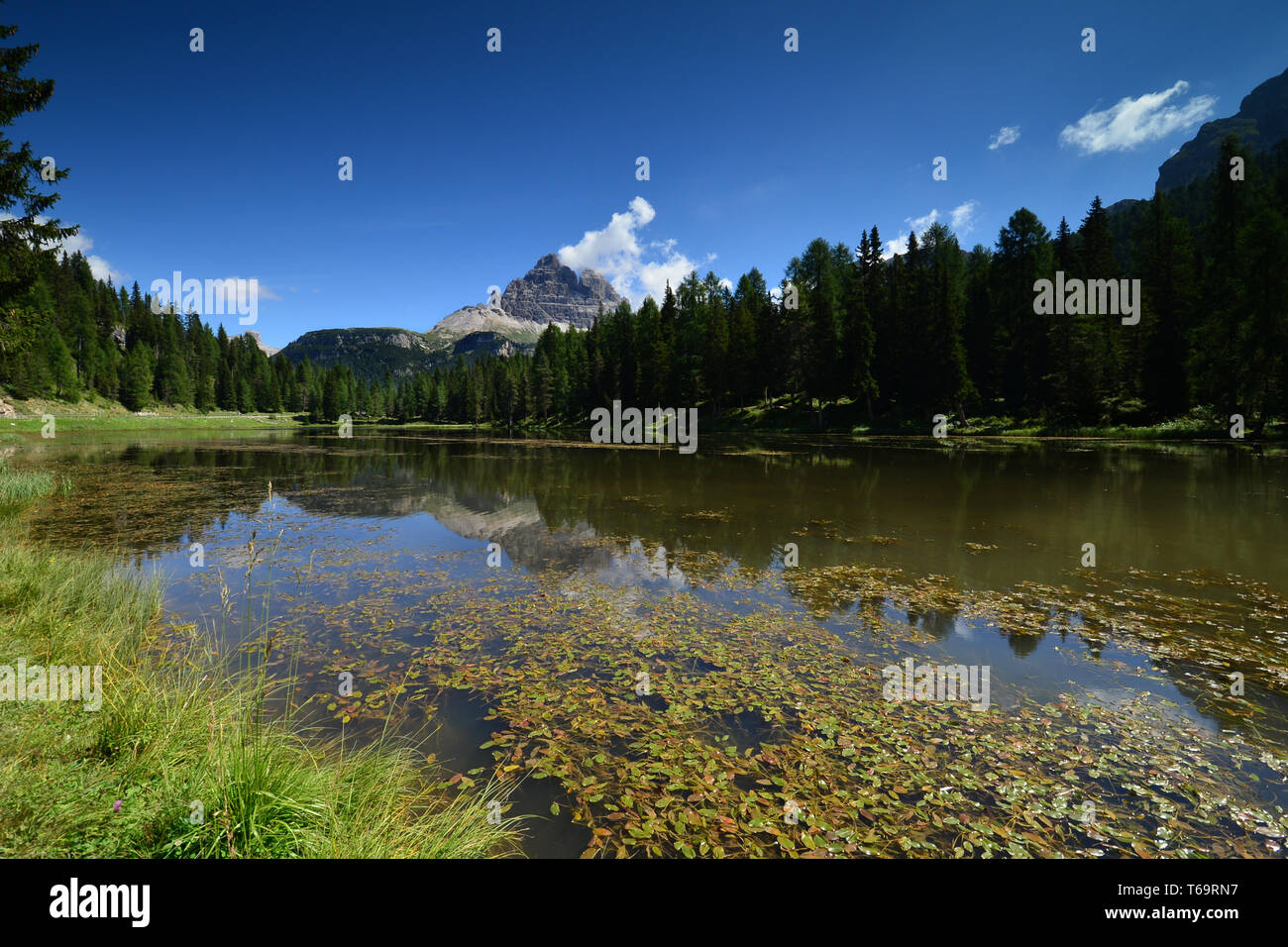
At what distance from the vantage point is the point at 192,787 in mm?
3402

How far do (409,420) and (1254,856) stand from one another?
16251 cm

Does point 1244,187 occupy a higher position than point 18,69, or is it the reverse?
point 1244,187

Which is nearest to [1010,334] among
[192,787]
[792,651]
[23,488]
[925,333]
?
[925,333]

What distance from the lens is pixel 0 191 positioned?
19781 mm

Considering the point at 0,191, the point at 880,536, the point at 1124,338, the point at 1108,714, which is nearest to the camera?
the point at 1108,714

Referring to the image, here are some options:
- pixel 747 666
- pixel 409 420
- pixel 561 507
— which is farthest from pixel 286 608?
pixel 409 420

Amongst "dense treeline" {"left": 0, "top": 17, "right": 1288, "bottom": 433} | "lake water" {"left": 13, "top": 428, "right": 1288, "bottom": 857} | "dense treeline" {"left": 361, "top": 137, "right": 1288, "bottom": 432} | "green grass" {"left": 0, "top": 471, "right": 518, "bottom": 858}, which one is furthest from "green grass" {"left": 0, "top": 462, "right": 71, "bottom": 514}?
"dense treeline" {"left": 361, "top": 137, "right": 1288, "bottom": 432}

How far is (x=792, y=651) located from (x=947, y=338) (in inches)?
2307

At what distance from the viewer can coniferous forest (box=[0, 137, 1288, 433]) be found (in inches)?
1590

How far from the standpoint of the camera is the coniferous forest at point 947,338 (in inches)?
1590

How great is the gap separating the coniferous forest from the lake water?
17955mm

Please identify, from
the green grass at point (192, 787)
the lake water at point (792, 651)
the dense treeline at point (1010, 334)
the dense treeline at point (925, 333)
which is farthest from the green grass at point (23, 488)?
the dense treeline at point (1010, 334)

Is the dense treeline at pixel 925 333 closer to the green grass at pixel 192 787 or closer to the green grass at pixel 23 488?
the green grass at pixel 23 488
